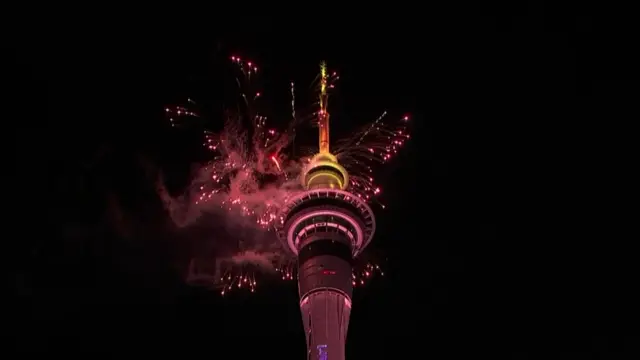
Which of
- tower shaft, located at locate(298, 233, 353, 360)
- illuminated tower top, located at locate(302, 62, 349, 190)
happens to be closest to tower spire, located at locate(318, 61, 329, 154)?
illuminated tower top, located at locate(302, 62, 349, 190)

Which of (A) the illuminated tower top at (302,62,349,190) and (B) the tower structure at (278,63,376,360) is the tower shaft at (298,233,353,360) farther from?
(A) the illuminated tower top at (302,62,349,190)

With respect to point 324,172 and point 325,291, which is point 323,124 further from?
point 325,291

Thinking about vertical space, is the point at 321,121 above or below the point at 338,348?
above

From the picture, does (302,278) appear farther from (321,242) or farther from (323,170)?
(323,170)

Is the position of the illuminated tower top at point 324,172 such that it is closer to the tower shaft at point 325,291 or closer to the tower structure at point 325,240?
the tower structure at point 325,240

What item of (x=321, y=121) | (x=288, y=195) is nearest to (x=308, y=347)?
(x=288, y=195)

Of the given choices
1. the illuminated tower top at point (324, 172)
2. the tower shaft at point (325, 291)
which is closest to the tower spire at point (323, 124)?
the illuminated tower top at point (324, 172)

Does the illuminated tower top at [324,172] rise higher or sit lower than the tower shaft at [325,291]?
higher

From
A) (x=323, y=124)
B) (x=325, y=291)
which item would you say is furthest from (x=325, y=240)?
(x=323, y=124)
